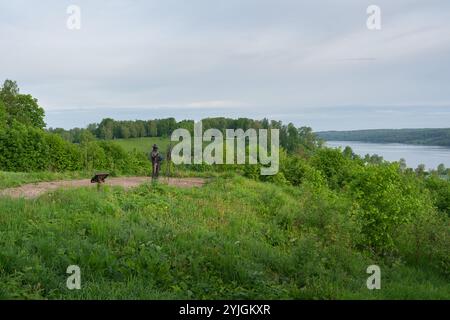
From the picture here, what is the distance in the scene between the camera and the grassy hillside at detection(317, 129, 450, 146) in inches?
2291

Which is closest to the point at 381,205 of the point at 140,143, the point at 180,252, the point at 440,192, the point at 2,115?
the point at 180,252

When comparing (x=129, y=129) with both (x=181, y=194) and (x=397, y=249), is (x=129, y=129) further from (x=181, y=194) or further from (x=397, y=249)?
(x=397, y=249)

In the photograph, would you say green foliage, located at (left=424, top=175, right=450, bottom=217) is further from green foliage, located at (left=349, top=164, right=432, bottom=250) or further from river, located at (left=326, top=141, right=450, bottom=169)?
green foliage, located at (left=349, top=164, right=432, bottom=250)

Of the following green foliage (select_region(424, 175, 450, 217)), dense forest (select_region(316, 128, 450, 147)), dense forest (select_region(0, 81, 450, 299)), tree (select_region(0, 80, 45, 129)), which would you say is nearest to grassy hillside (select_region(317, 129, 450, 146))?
dense forest (select_region(316, 128, 450, 147))

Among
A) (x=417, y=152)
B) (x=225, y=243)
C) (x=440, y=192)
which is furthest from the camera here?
(x=417, y=152)

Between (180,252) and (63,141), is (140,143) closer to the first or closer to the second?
(63,141)

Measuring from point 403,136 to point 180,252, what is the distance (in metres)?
61.5

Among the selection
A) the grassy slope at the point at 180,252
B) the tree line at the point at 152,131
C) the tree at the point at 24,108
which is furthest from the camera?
the tree line at the point at 152,131

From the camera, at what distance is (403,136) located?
62.0 meters

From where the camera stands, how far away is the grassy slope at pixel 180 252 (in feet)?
19.4

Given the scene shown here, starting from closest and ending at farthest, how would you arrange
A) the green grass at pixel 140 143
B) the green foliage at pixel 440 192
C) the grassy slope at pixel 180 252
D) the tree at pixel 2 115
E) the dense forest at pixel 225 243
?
1. the grassy slope at pixel 180 252
2. the dense forest at pixel 225 243
3. the green foliage at pixel 440 192
4. the tree at pixel 2 115
5. the green grass at pixel 140 143

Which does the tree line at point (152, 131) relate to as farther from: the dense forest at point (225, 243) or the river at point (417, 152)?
the dense forest at point (225, 243)

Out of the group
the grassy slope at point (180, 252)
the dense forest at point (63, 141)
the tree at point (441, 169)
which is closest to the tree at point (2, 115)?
the dense forest at point (63, 141)

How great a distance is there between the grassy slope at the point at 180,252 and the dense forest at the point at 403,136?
49554 millimetres
